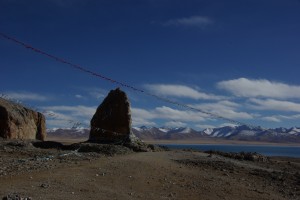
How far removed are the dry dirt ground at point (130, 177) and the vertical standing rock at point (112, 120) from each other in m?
4.97

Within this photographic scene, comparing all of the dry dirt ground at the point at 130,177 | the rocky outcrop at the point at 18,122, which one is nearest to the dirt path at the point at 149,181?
the dry dirt ground at the point at 130,177

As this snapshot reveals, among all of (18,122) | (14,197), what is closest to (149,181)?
(14,197)

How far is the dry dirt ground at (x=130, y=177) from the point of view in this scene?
14906 mm

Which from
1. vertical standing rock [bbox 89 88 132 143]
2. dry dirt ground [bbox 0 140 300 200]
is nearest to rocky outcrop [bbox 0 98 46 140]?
vertical standing rock [bbox 89 88 132 143]

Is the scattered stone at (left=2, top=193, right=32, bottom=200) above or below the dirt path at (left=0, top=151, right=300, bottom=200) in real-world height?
below

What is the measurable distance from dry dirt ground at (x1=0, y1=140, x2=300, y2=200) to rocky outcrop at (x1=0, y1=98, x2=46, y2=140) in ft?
13.8

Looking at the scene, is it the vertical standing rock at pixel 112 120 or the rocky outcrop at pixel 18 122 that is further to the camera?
the vertical standing rock at pixel 112 120

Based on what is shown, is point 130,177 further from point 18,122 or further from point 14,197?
point 18,122

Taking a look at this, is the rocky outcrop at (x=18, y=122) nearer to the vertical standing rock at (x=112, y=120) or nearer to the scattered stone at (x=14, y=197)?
the vertical standing rock at (x=112, y=120)

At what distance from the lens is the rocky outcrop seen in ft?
87.5

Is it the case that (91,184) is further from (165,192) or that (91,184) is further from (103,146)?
(103,146)

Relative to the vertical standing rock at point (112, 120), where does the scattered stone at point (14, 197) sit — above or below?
below

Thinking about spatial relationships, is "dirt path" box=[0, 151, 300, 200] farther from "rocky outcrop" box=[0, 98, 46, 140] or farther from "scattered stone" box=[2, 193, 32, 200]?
"rocky outcrop" box=[0, 98, 46, 140]

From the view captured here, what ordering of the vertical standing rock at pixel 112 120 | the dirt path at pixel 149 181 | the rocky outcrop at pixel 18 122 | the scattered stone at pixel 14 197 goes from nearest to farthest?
the scattered stone at pixel 14 197 → the dirt path at pixel 149 181 → the rocky outcrop at pixel 18 122 → the vertical standing rock at pixel 112 120
